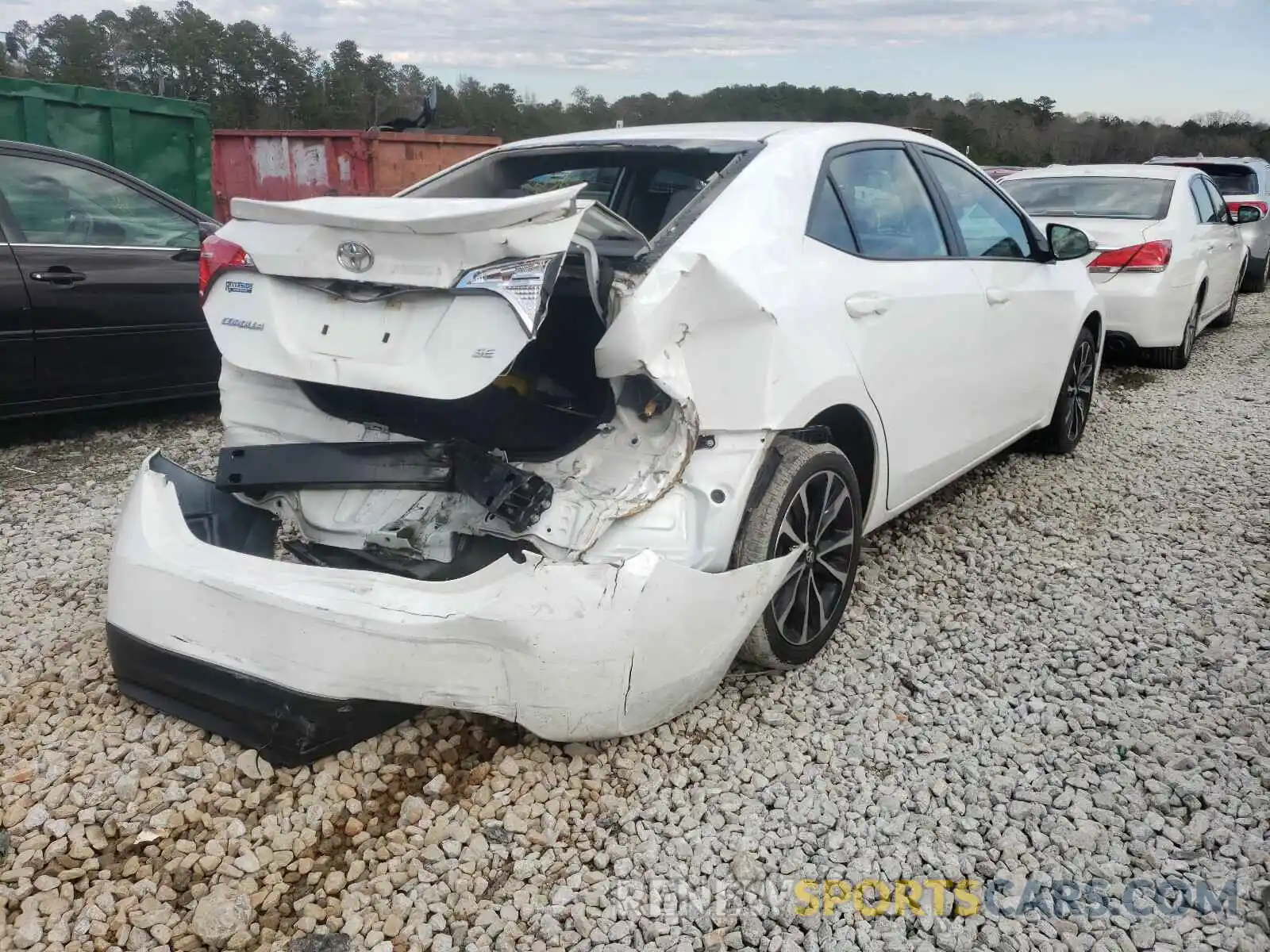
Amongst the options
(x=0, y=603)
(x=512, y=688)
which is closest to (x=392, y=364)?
(x=512, y=688)

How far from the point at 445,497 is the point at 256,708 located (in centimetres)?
73

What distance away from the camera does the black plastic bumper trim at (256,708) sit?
2.41m

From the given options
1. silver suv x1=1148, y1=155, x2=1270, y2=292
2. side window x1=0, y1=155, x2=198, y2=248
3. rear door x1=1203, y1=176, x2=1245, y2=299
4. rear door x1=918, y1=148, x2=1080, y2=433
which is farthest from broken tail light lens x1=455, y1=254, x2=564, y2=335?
silver suv x1=1148, y1=155, x2=1270, y2=292

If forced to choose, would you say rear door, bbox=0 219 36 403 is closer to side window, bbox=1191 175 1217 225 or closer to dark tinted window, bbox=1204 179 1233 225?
side window, bbox=1191 175 1217 225

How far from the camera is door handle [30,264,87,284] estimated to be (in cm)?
475

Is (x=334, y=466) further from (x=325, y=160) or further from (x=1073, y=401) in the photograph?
(x=325, y=160)

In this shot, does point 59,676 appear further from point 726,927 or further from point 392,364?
point 726,927

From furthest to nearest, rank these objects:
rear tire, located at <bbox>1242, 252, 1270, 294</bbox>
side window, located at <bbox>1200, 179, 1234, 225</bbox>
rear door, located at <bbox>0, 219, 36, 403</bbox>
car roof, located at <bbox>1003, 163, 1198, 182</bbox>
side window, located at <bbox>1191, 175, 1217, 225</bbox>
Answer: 1. rear tire, located at <bbox>1242, 252, 1270, 294</bbox>
2. side window, located at <bbox>1200, 179, 1234, 225</bbox>
3. side window, located at <bbox>1191, 175, 1217, 225</bbox>
4. car roof, located at <bbox>1003, 163, 1198, 182</bbox>
5. rear door, located at <bbox>0, 219, 36, 403</bbox>

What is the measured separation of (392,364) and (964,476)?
11.5 feet

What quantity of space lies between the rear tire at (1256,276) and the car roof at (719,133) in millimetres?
11092

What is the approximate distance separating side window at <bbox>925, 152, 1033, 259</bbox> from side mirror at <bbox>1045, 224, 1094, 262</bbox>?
151 millimetres

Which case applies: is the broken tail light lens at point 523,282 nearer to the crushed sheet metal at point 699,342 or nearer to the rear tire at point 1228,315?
the crushed sheet metal at point 699,342

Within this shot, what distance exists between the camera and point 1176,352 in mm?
7500

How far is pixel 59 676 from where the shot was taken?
9.83 feet
